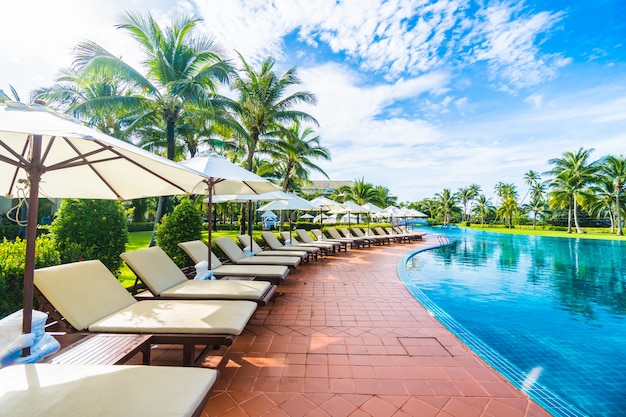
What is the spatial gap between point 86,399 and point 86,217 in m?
5.58

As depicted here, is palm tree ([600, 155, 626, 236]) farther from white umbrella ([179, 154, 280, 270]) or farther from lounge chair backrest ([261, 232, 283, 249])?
white umbrella ([179, 154, 280, 270])

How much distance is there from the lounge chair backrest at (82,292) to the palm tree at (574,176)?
135 feet

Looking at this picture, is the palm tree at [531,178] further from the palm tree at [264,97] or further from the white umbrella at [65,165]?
the white umbrella at [65,165]

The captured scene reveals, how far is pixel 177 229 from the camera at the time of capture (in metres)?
7.91

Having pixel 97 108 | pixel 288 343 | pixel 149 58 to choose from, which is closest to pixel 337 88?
pixel 149 58

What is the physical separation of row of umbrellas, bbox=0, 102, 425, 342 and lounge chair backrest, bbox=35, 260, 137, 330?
57 cm

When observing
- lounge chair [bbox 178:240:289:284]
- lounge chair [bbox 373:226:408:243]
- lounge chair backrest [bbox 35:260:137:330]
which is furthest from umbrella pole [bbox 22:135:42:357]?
lounge chair [bbox 373:226:408:243]

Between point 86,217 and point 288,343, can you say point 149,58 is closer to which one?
point 86,217

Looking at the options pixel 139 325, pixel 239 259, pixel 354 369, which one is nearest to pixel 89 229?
pixel 239 259

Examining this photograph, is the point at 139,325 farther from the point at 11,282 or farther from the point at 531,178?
the point at 531,178

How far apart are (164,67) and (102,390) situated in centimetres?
1176

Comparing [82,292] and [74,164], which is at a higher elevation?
[74,164]

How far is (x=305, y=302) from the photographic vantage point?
5.50 m

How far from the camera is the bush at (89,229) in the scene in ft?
19.4
